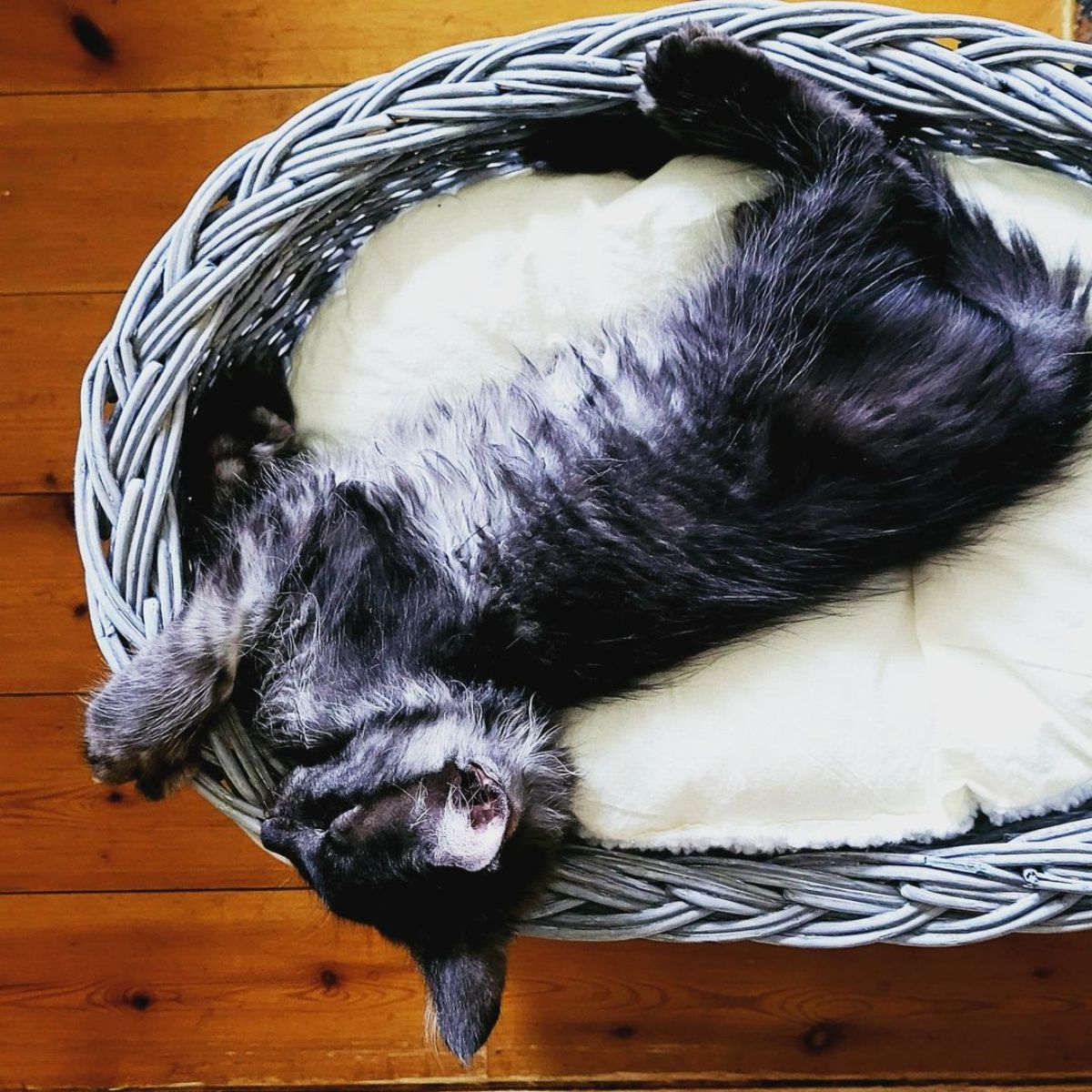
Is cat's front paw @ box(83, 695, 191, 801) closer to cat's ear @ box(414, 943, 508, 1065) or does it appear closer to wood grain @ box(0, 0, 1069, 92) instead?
cat's ear @ box(414, 943, 508, 1065)

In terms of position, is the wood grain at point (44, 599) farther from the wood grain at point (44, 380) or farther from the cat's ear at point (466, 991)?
the cat's ear at point (466, 991)

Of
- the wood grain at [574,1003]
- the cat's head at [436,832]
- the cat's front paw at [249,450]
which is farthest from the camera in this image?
the wood grain at [574,1003]

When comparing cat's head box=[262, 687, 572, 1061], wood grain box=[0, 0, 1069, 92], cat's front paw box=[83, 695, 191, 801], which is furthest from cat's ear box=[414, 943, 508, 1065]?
wood grain box=[0, 0, 1069, 92]

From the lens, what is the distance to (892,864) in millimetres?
1144

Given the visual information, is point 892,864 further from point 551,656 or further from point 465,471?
point 465,471

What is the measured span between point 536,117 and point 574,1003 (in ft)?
3.80

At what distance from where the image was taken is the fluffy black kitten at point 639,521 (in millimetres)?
1079

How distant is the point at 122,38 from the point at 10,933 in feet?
4.26

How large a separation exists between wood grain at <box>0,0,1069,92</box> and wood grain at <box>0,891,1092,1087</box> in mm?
1160

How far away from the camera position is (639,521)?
1.10 m

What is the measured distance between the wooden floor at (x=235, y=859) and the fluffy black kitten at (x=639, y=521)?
468mm

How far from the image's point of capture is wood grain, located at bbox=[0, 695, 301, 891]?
5.03 feet

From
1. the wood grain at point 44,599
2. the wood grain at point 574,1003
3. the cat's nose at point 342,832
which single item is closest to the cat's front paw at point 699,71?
the cat's nose at point 342,832

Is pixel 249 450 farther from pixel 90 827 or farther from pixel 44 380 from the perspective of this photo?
pixel 90 827
